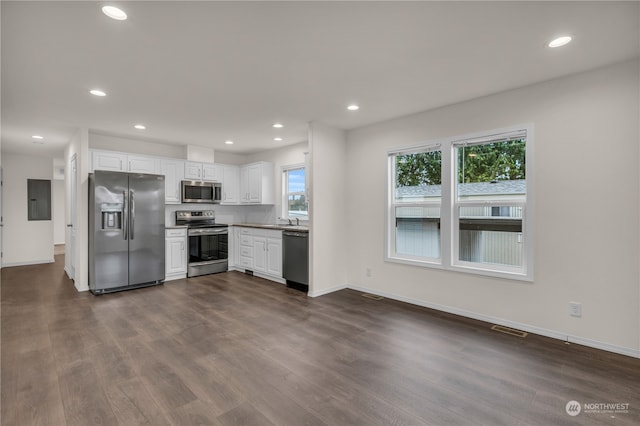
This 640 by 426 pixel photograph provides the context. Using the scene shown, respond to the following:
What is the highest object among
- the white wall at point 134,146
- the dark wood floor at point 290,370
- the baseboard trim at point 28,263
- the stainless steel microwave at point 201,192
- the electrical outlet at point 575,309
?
the white wall at point 134,146

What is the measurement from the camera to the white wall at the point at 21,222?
6.77 meters

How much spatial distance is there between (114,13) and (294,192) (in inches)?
169

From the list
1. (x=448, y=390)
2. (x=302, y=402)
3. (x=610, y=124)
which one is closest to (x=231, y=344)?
(x=302, y=402)

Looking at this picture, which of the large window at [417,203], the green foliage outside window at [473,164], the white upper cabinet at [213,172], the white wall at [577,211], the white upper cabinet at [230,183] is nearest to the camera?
the white wall at [577,211]

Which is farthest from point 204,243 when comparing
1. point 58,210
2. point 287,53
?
point 58,210

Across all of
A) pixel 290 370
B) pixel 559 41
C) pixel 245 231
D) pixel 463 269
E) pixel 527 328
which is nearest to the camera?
pixel 559 41

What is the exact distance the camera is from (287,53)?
250cm

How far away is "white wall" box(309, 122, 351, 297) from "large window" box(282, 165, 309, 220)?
3.95 feet

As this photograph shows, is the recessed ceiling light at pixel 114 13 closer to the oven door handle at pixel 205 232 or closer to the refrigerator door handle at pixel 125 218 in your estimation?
the refrigerator door handle at pixel 125 218

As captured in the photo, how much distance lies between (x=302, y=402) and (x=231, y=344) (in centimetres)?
114

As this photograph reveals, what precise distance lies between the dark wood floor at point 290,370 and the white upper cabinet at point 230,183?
10.1 feet

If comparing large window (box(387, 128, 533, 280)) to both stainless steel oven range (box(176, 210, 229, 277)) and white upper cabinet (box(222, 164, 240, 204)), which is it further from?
white upper cabinet (box(222, 164, 240, 204))

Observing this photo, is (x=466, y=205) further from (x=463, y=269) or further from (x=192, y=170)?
(x=192, y=170)

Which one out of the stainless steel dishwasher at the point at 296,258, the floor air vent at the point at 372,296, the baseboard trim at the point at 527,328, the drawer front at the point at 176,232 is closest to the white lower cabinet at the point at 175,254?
the drawer front at the point at 176,232
